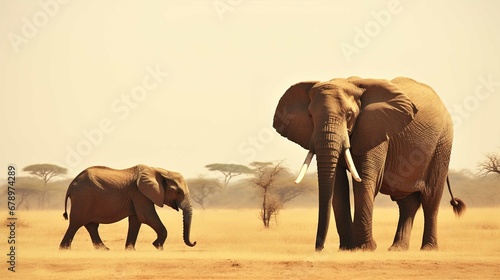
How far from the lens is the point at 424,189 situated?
2395cm

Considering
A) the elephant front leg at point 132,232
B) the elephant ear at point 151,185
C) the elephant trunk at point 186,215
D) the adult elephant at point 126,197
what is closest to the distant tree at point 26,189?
the adult elephant at point 126,197

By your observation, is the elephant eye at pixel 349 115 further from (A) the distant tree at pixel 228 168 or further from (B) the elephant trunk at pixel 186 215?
(A) the distant tree at pixel 228 168

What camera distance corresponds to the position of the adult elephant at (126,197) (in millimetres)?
27219

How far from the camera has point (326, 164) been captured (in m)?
20.6

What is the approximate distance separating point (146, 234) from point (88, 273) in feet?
62.2

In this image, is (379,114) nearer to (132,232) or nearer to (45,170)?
(132,232)

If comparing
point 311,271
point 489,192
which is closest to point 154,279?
point 311,271

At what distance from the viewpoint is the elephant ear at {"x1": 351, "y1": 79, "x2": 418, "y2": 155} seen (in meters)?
21.7

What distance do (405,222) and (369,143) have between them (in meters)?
3.08

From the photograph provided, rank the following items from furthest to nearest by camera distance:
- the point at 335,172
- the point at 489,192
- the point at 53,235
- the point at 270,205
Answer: the point at 489,192 < the point at 270,205 < the point at 53,235 < the point at 335,172

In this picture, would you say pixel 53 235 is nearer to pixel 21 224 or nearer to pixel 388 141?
pixel 21 224

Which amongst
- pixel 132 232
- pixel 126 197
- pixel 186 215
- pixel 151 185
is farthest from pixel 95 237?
pixel 186 215

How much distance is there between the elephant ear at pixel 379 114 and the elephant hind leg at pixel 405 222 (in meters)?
2.57

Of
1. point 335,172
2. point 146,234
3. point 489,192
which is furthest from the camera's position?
point 489,192
